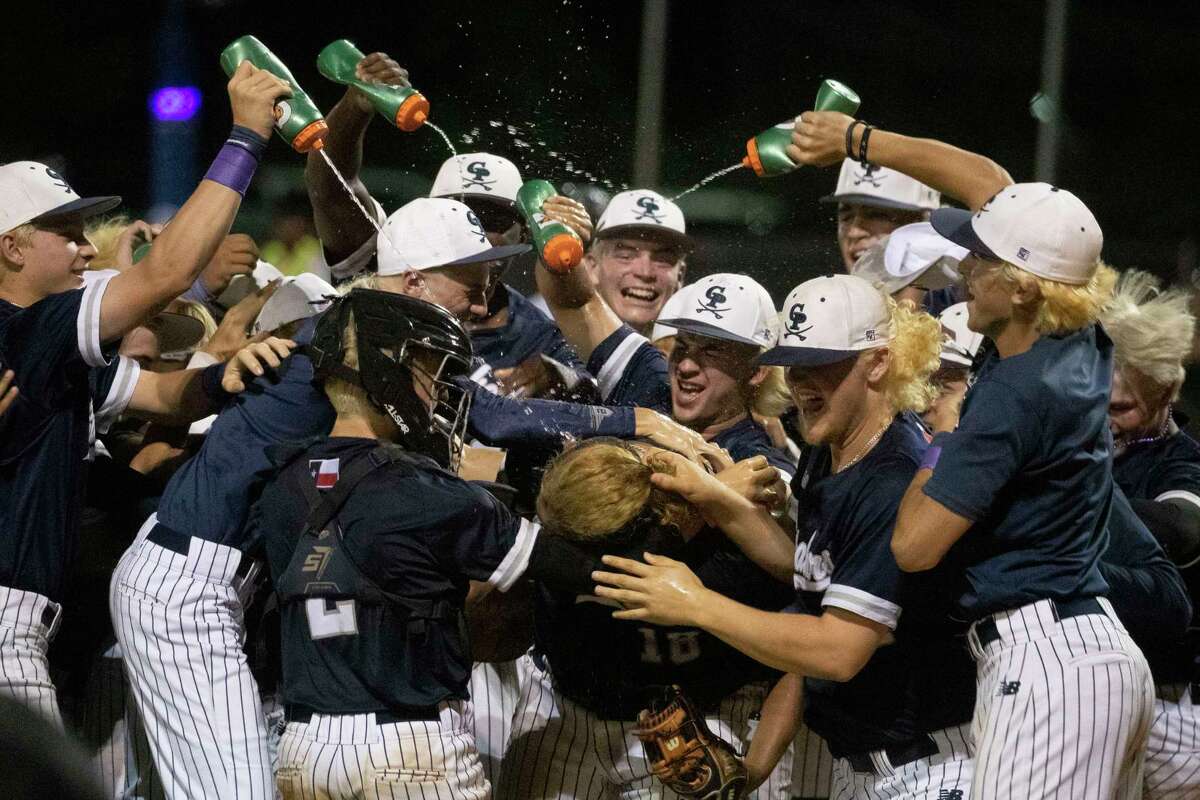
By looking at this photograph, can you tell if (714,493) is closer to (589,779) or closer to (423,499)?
(423,499)

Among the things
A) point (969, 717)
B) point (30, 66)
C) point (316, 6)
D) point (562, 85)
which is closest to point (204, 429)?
point (969, 717)

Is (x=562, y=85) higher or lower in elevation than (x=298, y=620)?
higher

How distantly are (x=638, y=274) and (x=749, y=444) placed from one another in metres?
1.66

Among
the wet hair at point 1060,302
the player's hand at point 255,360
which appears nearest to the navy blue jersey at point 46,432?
the player's hand at point 255,360

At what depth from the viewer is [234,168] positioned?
453 cm

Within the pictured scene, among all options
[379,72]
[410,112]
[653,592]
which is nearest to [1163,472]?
[653,592]

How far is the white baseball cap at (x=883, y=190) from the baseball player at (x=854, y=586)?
7.50ft

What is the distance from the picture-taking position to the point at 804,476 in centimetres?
436

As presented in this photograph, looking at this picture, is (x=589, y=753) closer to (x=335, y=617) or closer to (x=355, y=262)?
(x=335, y=617)

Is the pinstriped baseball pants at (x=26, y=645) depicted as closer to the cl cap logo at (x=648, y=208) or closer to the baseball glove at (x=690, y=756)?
the baseball glove at (x=690, y=756)

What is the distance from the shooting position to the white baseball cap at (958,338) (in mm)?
5184

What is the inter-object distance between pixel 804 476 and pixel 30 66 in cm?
890

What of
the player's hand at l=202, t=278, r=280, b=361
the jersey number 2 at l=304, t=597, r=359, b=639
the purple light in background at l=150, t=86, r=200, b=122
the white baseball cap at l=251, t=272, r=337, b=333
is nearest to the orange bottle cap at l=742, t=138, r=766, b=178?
the white baseball cap at l=251, t=272, r=337, b=333

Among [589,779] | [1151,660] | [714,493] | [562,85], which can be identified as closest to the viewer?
[714,493]
